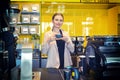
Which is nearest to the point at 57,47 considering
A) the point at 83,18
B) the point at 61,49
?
the point at 61,49

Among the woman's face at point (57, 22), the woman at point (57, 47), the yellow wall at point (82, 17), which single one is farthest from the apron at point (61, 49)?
the yellow wall at point (82, 17)

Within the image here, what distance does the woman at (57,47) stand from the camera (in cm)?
410

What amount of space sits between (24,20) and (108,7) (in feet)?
6.01

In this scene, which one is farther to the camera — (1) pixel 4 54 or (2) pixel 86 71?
(2) pixel 86 71

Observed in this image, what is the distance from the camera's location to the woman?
4.10 m

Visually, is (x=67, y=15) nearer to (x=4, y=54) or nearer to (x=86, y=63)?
(x=86, y=63)

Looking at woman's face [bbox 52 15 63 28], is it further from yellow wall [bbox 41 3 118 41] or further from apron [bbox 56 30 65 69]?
yellow wall [bbox 41 3 118 41]

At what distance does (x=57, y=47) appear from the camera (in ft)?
13.6

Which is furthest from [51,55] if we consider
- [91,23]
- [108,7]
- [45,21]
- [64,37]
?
[108,7]

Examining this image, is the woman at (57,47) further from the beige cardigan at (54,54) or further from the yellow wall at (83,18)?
the yellow wall at (83,18)

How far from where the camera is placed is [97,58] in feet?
12.4

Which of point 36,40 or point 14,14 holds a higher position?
point 14,14

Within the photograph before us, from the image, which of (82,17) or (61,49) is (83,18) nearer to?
(82,17)

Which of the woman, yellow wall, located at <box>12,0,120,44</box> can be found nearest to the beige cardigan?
the woman
